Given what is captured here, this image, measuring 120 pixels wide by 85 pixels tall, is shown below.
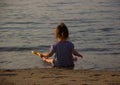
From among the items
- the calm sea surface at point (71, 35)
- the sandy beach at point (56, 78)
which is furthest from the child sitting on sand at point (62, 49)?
the calm sea surface at point (71, 35)

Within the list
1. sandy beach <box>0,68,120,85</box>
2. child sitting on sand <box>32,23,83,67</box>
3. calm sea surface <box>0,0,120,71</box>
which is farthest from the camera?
A: calm sea surface <box>0,0,120,71</box>

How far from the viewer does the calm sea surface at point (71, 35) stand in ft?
36.8

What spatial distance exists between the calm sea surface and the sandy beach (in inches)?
84.9

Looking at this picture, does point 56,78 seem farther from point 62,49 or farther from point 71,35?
point 71,35

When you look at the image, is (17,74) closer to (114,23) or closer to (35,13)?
(114,23)

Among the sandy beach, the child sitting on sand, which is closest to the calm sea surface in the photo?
the child sitting on sand

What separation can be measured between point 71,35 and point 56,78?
25.9 ft

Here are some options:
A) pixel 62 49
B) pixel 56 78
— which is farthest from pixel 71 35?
pixel 56 78

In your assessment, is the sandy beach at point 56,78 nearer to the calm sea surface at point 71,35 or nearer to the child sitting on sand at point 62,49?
the child sitting on sand at point 62,49

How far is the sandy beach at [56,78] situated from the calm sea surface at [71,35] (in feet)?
7.07

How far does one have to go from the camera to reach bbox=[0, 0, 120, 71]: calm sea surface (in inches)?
441

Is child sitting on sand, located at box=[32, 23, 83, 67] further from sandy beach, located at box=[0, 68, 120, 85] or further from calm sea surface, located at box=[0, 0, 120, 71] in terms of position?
calm sea surface, located at box=[0, 0, 120, 71]

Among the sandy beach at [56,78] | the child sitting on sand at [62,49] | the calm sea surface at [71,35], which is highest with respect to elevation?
the child sitting on sand at [62,49]

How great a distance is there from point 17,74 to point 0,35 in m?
7.53
